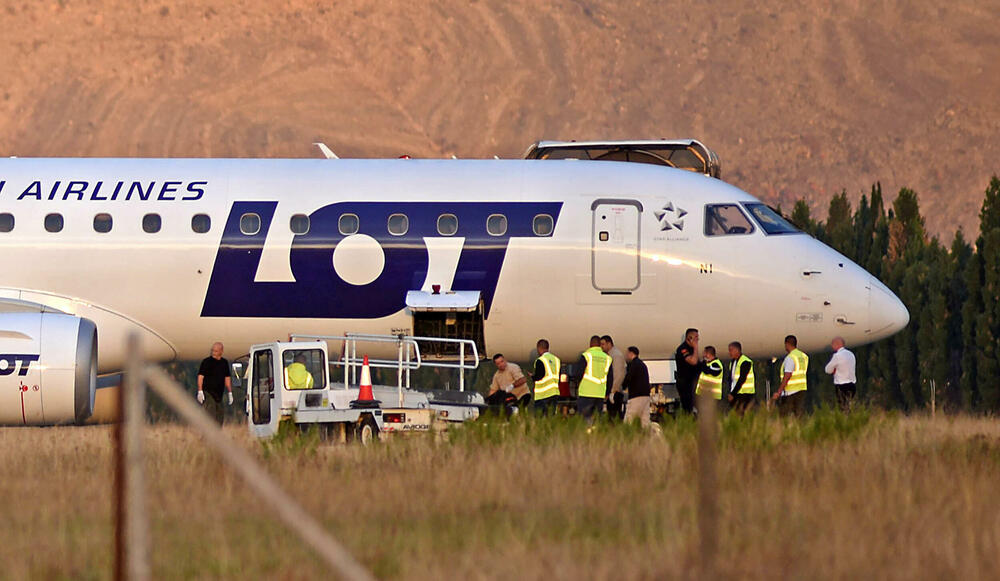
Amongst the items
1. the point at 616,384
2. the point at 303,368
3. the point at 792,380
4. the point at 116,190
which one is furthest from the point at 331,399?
the point at 792,380

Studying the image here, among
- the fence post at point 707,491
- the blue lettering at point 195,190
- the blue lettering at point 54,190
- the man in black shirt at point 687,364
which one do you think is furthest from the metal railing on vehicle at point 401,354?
the fence post at point 707,491

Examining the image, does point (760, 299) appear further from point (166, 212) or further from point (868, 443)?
point (166, 212)

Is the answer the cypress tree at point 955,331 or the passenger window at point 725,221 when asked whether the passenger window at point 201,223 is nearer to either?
the passenger window at point 725,221

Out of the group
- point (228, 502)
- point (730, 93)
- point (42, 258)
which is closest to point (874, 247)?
point (42, 258)

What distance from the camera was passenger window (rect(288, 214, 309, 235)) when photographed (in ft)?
81.7

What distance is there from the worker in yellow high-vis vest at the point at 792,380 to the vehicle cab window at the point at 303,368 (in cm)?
683

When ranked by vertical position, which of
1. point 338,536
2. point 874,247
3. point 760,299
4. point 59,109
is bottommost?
point 338,536

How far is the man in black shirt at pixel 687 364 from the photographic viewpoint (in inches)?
971

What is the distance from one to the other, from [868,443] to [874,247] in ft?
139

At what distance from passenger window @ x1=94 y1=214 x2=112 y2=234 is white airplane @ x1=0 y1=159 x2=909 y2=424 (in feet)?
0.10

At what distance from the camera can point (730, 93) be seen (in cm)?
17875

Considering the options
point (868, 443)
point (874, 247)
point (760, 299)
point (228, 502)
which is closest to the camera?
point (228, 502)

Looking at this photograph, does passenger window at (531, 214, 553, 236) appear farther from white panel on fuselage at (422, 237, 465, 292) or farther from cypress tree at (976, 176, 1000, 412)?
cypress tree at (976, 176, 1000, 412)

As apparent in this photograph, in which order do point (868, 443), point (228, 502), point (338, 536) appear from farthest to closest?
point (868, 443) → point (228, 502) → point (338, 536)
